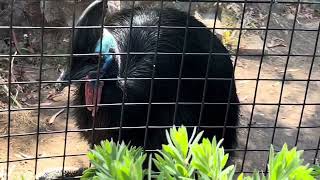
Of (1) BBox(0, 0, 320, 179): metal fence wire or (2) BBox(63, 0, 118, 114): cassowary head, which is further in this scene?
(2) BBox(63, 0, 118, 114): cassowary head

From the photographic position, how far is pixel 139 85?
11.3 ft

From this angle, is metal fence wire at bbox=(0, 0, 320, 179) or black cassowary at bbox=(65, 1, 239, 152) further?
black cassowary at bbox=(65, 1, 239, 152)

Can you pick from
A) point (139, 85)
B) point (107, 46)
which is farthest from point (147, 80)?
point (107, 46)

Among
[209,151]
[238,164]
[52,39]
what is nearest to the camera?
[209,151]

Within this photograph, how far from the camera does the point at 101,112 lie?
346 cm

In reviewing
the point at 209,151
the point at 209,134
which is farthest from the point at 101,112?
the point at 209,151

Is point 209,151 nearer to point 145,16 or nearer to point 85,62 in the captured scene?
point 85,62

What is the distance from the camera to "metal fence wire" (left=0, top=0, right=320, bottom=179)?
116 inches

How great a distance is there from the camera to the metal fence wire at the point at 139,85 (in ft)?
9.70

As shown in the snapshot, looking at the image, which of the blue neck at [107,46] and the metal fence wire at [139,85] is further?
the blue neck at [107,46]

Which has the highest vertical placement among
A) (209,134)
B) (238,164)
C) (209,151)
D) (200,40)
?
(200,40)

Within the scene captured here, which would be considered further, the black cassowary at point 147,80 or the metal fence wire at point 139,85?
the black cassowary at point 147,80

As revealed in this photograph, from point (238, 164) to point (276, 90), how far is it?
4.08ft

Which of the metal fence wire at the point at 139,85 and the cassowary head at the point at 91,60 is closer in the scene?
the metal fence wire at the point at 139,85
